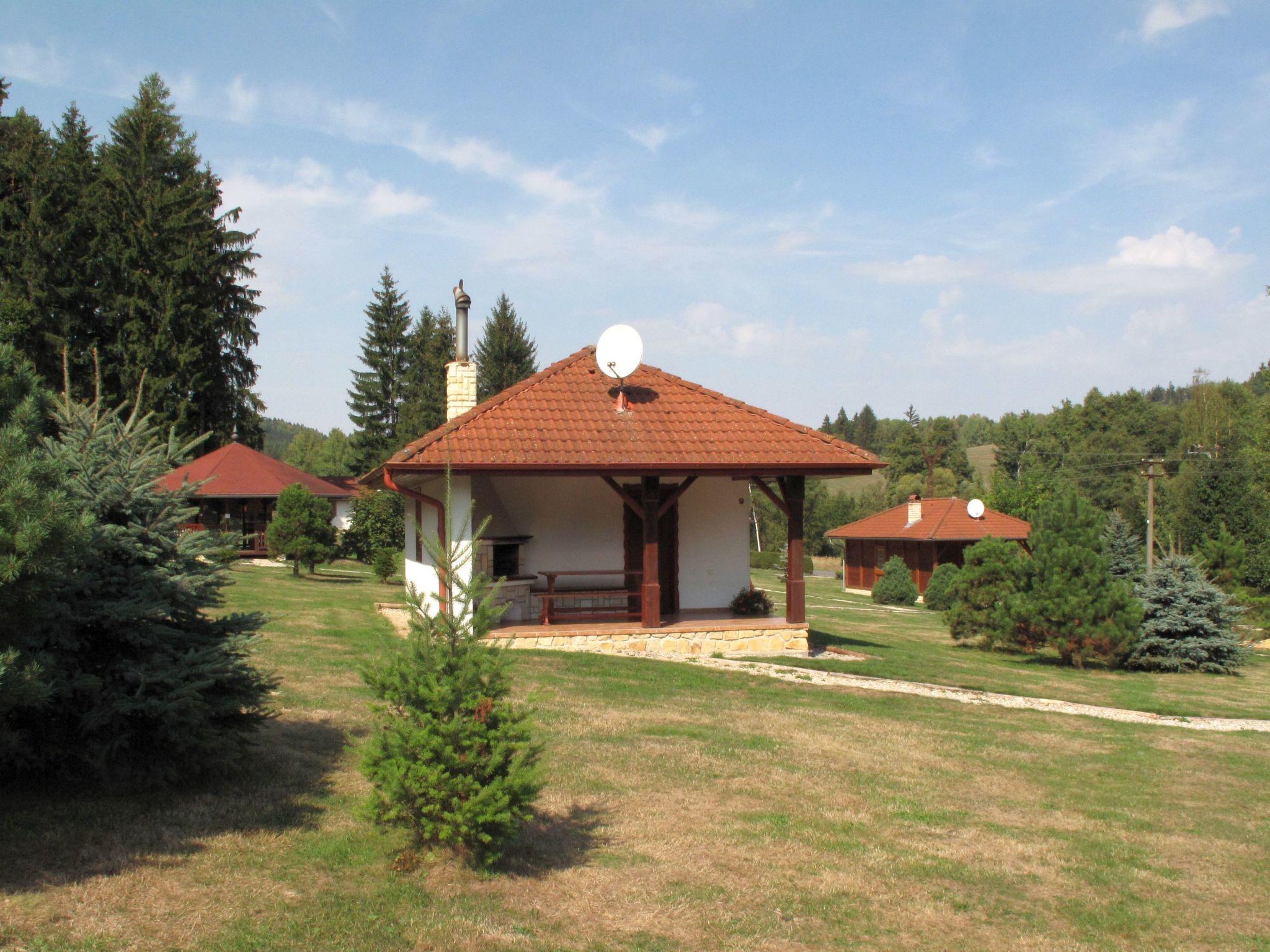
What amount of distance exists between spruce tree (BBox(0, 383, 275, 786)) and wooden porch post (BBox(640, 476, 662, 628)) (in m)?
7.71

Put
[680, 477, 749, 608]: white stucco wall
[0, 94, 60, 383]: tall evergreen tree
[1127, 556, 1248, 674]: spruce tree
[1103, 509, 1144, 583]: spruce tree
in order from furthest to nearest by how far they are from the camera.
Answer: [0, 94, 60, 383]: tall evergreen tree, [1103, 509, 1144, 583]: spruce tree, [1127, 556, 1248, 674]: spruce tree, [680, 477, 749, 608]: white stucco wall

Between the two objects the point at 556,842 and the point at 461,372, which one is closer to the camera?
the point at 556,842

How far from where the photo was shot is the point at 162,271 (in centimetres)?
3428

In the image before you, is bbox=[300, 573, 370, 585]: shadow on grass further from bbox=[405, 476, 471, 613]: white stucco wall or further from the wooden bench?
the wooden bench

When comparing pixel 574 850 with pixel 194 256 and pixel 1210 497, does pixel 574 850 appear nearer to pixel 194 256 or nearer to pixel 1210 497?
pixel 194 256

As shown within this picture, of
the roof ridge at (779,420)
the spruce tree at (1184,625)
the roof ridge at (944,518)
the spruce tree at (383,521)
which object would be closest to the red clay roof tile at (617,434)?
the roof ridge at (779,420)

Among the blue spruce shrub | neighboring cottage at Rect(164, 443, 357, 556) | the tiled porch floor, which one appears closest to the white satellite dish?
the tiled porch floor

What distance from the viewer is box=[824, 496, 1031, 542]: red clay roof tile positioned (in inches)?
1480

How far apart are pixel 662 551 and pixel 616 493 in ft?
5.92

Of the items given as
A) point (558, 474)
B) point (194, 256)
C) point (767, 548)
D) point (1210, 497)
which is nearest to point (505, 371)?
point (194, 256)

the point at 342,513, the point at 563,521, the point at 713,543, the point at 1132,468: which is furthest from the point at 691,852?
the point at 1132,468

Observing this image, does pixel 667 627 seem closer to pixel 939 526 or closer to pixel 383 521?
pixel 383 521

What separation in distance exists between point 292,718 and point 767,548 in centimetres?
6057

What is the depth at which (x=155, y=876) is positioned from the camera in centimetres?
459
